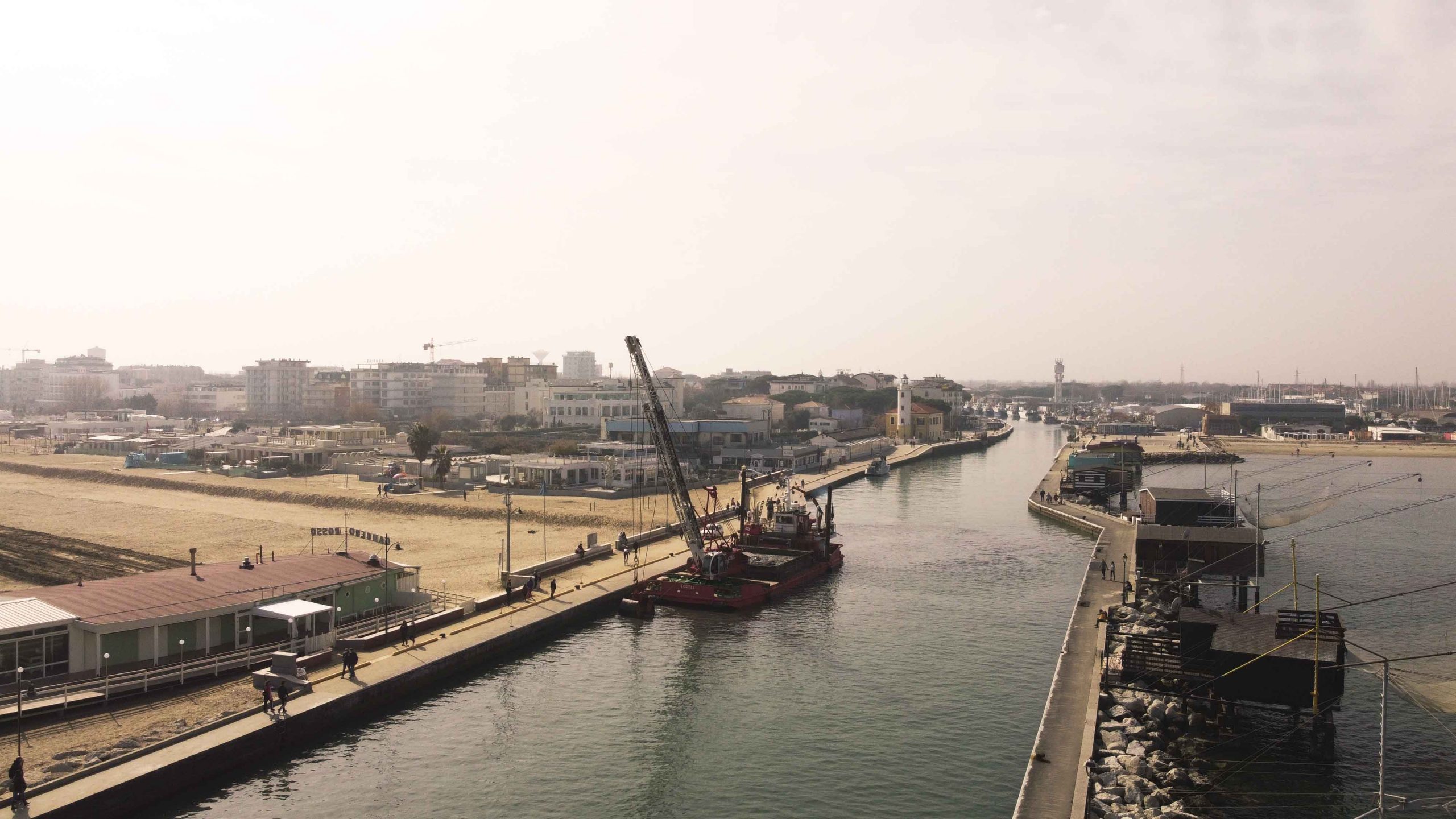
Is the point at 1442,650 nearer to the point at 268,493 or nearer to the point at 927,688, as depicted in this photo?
the point at 927,688

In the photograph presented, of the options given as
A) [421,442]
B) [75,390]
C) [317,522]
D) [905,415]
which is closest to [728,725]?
[317,522]

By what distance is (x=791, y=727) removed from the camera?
19406 millimetres

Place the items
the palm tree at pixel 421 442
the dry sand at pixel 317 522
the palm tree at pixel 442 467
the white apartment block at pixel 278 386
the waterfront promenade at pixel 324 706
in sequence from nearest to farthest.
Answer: the waterfront promenade at pixel 324 706, the dry sand at pixel 317 522, the palm tree at pixel 442 467, the palm tree at pixel 421 442, the white apartment block at pixel 278 386

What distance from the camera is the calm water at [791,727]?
52.5 feet

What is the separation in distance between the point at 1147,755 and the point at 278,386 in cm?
15572

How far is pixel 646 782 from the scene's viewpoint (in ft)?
55.7

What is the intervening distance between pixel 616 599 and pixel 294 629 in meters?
10.2

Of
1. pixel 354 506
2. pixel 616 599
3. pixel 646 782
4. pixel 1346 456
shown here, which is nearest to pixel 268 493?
pixel 354 506

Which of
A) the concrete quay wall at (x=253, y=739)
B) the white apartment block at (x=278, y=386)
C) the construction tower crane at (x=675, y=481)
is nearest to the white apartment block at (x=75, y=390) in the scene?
the white apartment block at (x=278, y=386)

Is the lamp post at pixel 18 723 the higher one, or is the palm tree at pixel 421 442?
the palm tree at pixel 421 442

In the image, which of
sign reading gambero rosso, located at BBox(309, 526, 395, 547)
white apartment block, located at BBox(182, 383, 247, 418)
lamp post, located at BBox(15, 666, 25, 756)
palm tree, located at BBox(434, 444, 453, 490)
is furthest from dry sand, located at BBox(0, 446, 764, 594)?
white apartment block, located at BBox(182, 383, 247, 418)

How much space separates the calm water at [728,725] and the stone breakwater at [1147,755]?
4.99 feet

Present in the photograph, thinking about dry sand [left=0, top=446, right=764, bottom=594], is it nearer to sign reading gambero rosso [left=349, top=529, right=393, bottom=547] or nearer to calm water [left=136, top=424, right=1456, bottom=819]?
sign reading gambero rosso [left=349, top=529, right=393, bottom=547]

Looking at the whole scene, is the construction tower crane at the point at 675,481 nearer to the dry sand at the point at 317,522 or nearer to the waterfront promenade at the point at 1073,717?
the dry sand at the point at 317,522
